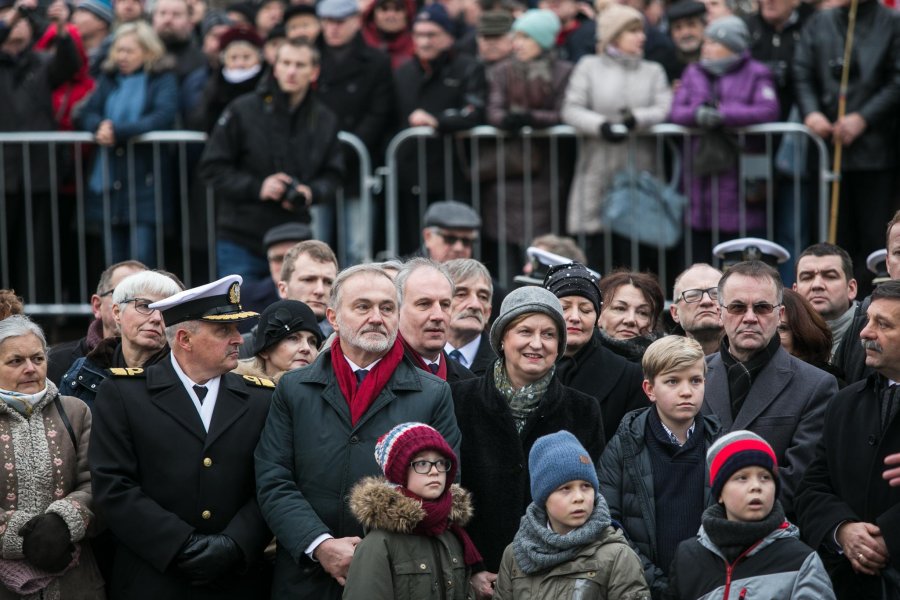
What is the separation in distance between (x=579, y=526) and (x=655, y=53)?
6842mm

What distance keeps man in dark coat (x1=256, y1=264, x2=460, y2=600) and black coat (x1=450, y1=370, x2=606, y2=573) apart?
0.83 ft

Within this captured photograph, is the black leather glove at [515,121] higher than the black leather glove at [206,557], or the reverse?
the black leather glove at [515,121]

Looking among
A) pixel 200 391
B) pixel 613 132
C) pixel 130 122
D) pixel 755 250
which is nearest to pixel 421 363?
pixel 200 391

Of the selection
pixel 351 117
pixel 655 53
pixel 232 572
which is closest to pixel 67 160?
pixel 351 117

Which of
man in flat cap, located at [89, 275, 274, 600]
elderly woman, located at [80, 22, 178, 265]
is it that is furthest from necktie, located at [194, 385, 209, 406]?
elderly woman, located at [80, 22, 178, 265]

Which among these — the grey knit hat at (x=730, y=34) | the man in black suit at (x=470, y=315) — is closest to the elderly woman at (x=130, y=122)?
the grey knit hat at (x=730, y=34)

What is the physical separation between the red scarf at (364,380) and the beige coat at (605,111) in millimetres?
5115

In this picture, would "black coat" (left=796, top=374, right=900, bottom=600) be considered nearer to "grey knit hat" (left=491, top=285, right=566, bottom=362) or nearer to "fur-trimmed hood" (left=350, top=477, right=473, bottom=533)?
"grey knit hat" (left=491, top=285, right=566, bottom=362)

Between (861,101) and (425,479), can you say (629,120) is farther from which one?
(425,479)

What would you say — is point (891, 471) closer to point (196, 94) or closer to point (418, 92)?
point (418, 92)

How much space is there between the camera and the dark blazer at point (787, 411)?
744 cm

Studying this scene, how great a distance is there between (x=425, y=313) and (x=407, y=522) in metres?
1.44

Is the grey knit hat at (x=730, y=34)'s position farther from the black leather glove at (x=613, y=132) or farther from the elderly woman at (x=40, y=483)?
the elderly woman at (x=40, y=483)

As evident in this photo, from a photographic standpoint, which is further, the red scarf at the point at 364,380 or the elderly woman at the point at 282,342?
the elderly woman at the point at 282,342
